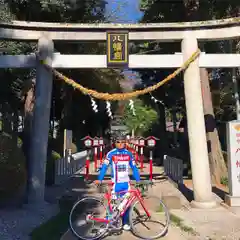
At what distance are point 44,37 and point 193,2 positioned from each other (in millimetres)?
7364

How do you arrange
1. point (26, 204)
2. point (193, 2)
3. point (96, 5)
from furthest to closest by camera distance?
point (96, 5) → point (193, 2) → point (26, 204)

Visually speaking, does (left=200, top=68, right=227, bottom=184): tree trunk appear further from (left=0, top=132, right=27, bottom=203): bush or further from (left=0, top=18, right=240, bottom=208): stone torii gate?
(left=0, top=132, right=27, bottom=203): bush

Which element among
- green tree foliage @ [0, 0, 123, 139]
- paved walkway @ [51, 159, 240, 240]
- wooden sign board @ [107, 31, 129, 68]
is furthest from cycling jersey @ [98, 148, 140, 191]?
green tree foliage @ [0, 0, 123, 139]

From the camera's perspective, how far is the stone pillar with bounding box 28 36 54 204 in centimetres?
912

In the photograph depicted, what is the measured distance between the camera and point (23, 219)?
7.76m

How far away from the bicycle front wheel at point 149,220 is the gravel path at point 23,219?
1.79 m

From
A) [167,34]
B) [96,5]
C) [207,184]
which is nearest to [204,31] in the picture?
→ [167,34]

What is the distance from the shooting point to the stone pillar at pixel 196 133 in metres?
9.18

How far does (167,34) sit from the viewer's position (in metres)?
9.38

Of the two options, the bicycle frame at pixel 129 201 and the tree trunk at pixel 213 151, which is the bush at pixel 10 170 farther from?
the tree trunk at pixel 213 151

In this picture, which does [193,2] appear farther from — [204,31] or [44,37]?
[44,37]

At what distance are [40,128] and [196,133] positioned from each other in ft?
12.2

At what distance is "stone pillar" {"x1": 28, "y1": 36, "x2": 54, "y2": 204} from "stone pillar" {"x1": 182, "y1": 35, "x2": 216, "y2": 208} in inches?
131

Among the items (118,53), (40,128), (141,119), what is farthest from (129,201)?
(141,119)
